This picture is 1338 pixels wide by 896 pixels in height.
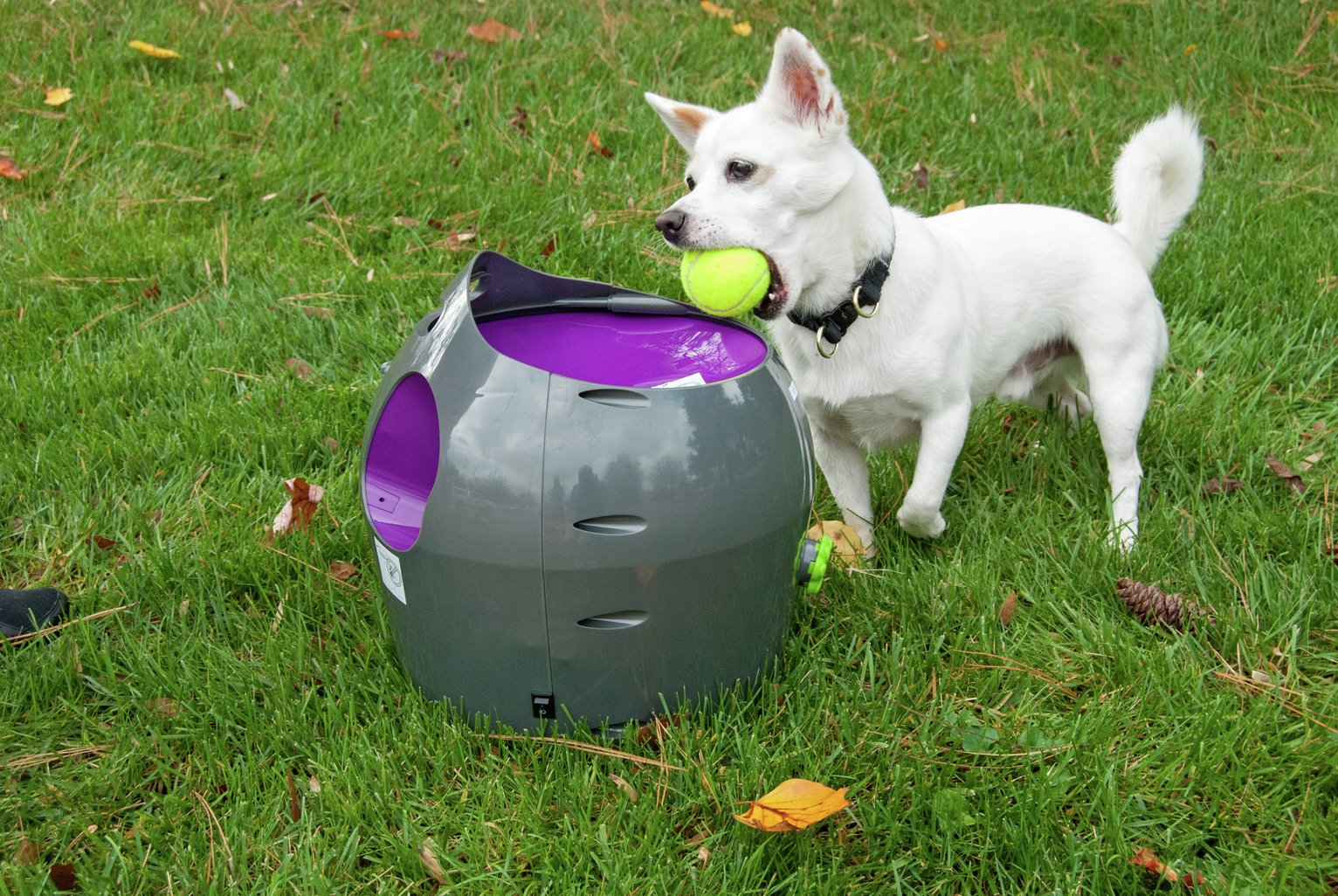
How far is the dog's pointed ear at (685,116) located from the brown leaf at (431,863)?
1.61 metres

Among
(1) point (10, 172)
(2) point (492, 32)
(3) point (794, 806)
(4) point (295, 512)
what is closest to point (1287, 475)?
(3) point (794, 806)

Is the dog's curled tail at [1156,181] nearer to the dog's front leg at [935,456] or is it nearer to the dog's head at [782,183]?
the dog's front leg at [935,456]

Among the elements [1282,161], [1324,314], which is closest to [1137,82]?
[1282,161]

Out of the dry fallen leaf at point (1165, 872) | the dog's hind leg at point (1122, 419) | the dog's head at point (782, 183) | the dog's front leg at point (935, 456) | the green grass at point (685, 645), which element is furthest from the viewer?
the dog's hind leg at point (1122, 419)

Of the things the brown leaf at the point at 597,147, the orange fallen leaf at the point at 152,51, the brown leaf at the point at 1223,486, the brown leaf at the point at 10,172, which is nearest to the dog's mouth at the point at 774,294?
the brown leaf at the point at 1223,486

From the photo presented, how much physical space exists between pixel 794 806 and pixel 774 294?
1022 millimetres

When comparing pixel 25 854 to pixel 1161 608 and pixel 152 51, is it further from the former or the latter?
pixel 152 51

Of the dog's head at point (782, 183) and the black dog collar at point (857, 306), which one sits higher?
the dog's head at point (782, 183)

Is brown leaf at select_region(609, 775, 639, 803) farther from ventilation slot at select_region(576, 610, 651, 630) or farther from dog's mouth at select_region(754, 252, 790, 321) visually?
dog's mouth at select_region(754, 252, 790, 321)

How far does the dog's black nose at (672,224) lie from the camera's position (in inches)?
88.4

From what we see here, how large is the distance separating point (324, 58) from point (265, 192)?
1245mm

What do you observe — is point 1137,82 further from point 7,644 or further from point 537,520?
point 7,644

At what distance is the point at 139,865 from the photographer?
1.85 meters

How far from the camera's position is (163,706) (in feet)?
7.19
